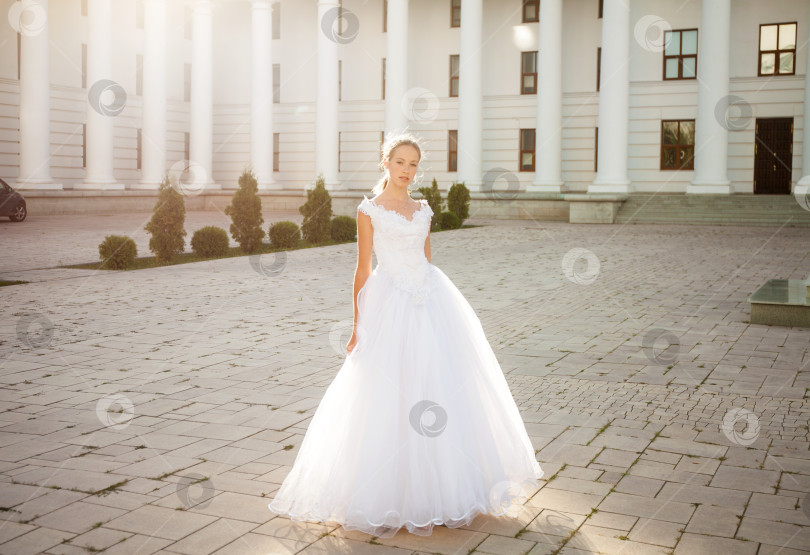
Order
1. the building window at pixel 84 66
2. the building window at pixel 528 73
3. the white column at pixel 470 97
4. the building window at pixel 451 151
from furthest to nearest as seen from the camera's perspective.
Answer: the building window at pixel 451 151
the building window at pixel 528 73
the building window at pixel 84 66
the white column at pixel 470 97

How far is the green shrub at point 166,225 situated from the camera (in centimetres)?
1752

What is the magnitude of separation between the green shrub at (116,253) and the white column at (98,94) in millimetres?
20218

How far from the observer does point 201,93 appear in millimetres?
41062

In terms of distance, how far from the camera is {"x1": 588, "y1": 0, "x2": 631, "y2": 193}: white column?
107ft

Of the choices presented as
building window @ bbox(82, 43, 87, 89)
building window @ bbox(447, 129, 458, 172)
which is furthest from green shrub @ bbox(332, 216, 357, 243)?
building window @ bbox(82, 43, 87, 89)

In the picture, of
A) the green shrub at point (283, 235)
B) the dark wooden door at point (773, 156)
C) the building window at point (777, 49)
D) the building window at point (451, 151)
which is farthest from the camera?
the building window at point (451, 151)

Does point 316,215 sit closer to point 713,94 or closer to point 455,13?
point 713,94

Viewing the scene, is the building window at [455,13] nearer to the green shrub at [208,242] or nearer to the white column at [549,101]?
the white column at [549,101]

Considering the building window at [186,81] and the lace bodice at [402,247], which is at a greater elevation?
the building window at [186,81]

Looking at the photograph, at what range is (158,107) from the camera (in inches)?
1531

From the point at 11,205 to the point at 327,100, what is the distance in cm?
1524

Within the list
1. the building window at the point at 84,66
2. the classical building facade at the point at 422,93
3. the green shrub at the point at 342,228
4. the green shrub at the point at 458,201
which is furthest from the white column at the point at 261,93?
the green shrub at the point at 342,228

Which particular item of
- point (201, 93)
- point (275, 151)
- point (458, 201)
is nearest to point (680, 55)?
point (458, 201)

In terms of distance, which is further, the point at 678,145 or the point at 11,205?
the point at 678,145
